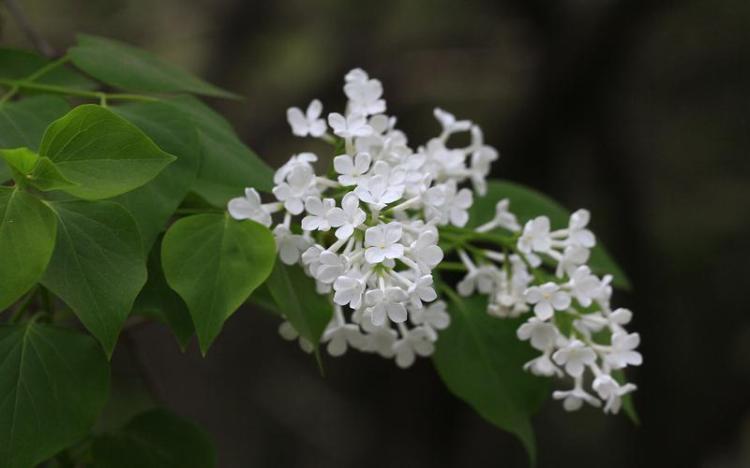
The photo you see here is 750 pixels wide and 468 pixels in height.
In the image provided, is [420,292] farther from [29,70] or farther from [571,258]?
[29,70]

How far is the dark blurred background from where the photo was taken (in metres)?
3.39

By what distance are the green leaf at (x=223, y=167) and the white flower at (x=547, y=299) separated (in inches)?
14.3

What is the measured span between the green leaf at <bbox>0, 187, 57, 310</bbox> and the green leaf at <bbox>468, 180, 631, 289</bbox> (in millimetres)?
768

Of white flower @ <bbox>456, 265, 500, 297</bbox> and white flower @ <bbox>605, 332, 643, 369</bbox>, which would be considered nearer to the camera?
white flower @ <bbox>605, 332, 643, 369</bbox>

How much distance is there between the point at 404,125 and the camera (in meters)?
3.92

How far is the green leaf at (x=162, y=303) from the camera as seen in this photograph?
41.4 inches

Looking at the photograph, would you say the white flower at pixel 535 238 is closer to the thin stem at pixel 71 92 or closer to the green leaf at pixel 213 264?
the green leaf at pixel 213 264

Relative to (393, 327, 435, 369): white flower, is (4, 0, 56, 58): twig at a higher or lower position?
higher

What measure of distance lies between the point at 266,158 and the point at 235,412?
1.17 metres

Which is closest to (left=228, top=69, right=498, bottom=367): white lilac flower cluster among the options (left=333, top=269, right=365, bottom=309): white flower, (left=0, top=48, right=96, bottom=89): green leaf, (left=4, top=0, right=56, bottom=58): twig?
(left=333, top=269, right=365, bottom=309): white flower

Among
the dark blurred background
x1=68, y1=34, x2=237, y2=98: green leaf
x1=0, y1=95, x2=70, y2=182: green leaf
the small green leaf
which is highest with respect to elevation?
x1=68, y1=34, x2=237, y2=98: green leaf

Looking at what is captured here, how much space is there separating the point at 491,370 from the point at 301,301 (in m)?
0.36

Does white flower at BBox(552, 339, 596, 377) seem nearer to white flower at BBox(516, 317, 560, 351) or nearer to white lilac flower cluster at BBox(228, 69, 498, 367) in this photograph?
white flower at BBox(516, 317, 560, 351)

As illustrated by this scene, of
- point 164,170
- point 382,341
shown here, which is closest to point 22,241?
point 164,170
